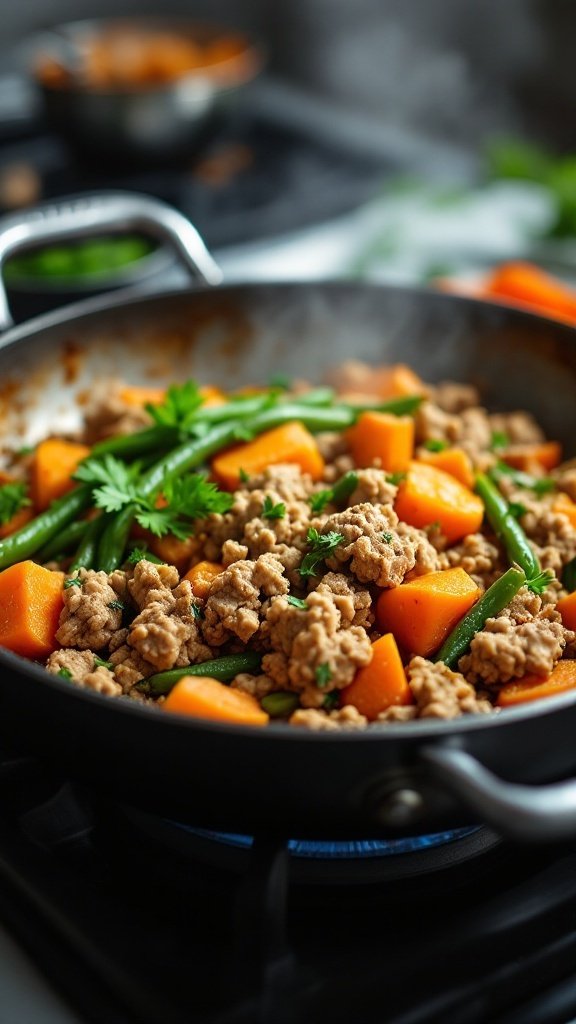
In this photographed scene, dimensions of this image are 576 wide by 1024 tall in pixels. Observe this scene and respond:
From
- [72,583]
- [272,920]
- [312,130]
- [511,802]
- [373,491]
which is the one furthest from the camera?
[312,130]

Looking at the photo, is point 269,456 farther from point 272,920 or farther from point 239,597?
point 272,920

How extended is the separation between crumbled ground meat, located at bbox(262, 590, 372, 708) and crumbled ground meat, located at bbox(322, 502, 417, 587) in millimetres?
89

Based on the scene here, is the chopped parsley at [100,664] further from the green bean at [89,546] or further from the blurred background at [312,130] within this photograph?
the blurred background at [312,130]

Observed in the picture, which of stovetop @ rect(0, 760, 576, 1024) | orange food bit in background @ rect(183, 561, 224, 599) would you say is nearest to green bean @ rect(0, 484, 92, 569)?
orange food bit in background @ rect(183, 561, 224, 599)

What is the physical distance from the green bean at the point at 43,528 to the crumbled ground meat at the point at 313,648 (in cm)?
50

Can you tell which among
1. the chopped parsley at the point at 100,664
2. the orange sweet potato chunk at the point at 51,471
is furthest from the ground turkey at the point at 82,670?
the orange sweet potato chunk at the point at 51,471

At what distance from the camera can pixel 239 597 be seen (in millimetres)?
1539

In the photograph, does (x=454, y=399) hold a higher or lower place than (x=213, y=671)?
lower

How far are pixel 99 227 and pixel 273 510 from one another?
1.02 metres

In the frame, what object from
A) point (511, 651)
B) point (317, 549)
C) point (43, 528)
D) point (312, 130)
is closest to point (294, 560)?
point (317, 549)

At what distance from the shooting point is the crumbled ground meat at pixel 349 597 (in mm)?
1515

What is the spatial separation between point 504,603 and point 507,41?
3.70 meters

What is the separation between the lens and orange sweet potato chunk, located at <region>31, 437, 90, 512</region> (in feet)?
6.28

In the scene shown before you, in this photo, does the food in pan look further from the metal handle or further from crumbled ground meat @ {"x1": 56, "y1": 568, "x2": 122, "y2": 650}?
the metal handle
